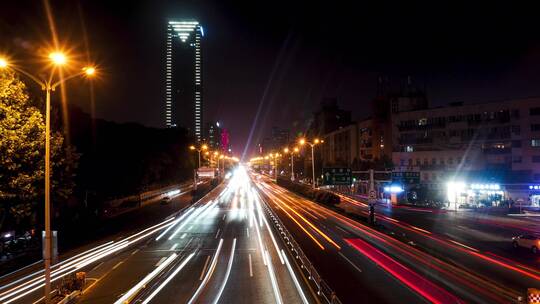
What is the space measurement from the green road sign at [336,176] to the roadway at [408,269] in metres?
16.9

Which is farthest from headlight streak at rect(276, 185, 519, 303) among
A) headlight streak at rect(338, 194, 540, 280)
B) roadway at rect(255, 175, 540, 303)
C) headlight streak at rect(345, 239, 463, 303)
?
headlight streak at rect(338, 194, 540, 280)

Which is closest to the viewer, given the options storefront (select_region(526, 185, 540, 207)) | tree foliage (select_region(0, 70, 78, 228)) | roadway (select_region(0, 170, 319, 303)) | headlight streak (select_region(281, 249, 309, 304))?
headlight streak (select_region(281, 249, 309, 304))

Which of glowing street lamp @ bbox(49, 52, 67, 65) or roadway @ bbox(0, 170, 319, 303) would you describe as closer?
glowing street lamp @ bbox(49, 52, 67, 65)

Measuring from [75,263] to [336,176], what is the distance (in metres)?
34.9

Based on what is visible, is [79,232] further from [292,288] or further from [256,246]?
[292,288]

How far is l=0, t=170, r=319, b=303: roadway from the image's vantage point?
17.9 meters

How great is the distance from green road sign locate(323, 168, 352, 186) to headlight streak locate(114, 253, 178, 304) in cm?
2992

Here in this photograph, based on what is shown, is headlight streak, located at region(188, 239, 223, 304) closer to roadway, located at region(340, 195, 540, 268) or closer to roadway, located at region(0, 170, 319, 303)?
roadway, located at region(0, 170, 319, 303)

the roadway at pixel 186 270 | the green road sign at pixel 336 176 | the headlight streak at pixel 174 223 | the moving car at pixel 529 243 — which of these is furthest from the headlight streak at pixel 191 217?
the moving car at pixel 529 243

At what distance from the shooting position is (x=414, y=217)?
50938 millimetres

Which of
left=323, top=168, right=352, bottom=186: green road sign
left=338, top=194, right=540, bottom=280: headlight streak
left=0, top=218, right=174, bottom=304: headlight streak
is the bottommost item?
left=338, top=194, right=540, bottom=280: headlight streak

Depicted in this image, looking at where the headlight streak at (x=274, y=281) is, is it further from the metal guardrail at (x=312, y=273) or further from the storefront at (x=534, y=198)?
the storefront at (x=534, y=198)

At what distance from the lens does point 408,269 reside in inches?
865

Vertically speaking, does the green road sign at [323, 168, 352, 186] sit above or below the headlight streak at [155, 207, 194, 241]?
above
